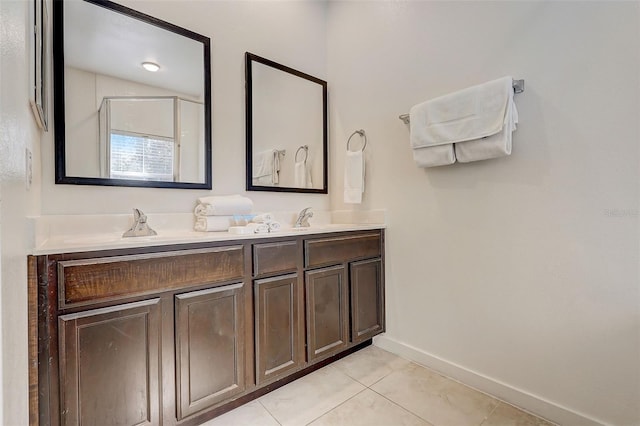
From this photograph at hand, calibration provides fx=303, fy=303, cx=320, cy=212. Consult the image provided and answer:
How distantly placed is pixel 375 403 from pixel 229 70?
2.17 meters

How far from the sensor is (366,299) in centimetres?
209

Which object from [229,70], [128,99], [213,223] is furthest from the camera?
[229,70]

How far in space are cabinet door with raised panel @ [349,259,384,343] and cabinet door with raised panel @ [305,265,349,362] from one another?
8cm

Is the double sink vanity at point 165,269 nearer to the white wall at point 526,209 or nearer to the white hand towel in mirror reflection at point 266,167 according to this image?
the white hand towel in mirror reflection at point 266,167

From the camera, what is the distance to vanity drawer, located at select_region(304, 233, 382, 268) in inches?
70.4

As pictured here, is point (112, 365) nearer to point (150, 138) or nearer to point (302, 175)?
point (150, 138)

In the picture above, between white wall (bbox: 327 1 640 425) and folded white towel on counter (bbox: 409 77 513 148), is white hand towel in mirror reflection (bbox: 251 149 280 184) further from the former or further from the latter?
folded white towel on counter (bbox: 409 77 513 148)

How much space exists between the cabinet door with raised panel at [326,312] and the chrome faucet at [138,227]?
88 centimetres

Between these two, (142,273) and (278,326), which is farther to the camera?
(278,326)

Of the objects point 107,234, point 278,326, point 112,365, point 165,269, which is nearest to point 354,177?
point 278,326

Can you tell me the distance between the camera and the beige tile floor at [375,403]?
4.83 feet

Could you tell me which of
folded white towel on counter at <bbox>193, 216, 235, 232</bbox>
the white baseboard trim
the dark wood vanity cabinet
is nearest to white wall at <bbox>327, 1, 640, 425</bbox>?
the white baseboard trim

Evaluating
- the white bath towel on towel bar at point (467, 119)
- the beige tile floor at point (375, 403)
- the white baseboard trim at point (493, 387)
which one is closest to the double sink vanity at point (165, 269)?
the beige tile floor at point (375, 403)

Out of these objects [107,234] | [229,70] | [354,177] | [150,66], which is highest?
[229,70]
